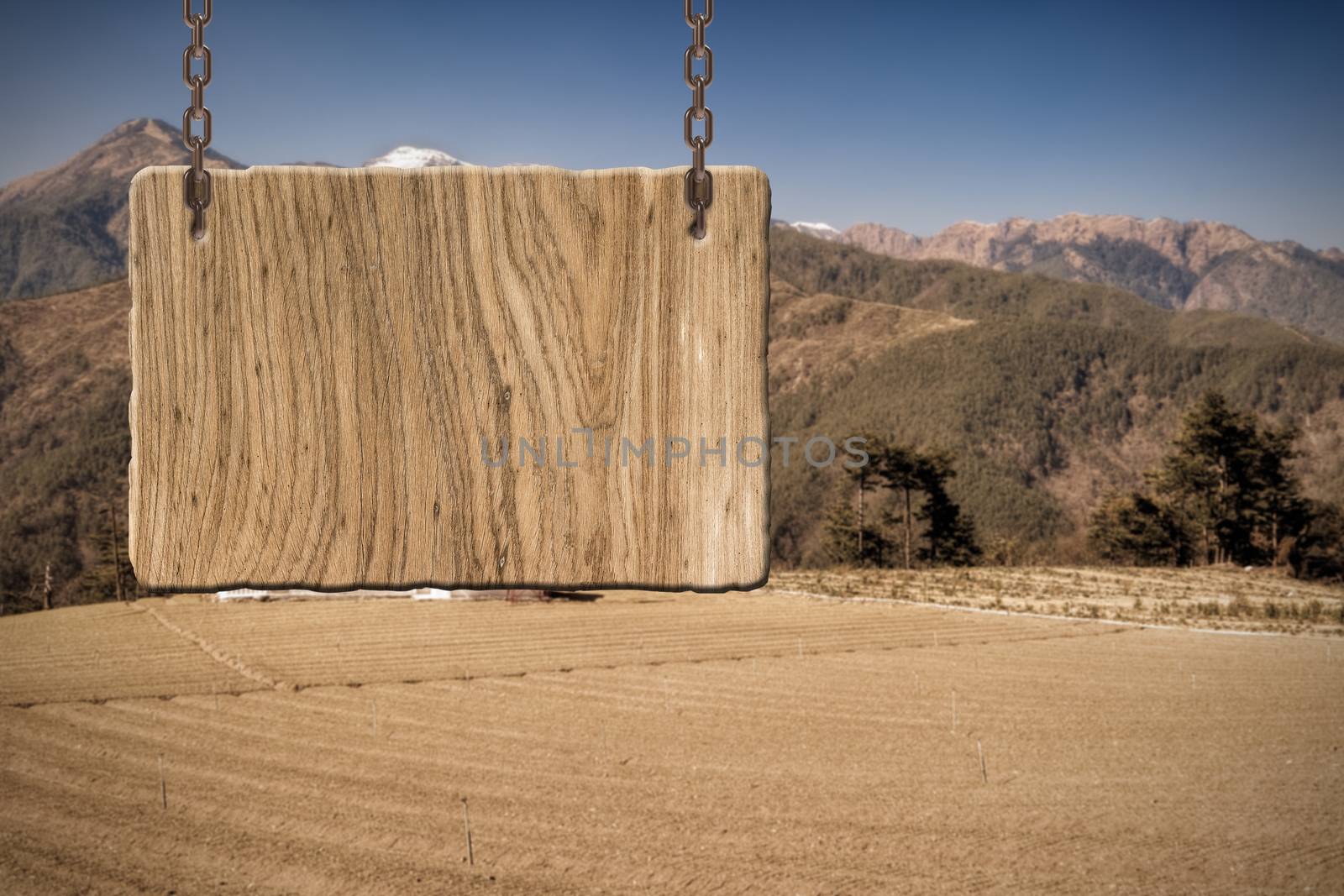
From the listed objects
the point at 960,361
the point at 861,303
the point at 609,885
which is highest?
the point at 861,303

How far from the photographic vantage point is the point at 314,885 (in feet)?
62.5

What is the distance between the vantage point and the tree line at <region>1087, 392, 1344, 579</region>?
47.1 metres

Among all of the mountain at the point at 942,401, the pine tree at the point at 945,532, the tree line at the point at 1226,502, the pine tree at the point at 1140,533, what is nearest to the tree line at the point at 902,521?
the pine tree at the point at 945,532

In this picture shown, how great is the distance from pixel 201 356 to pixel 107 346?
157 m

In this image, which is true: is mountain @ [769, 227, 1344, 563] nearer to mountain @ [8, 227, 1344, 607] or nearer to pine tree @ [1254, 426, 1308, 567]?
mountain @ [8, 227, 1344, 607]

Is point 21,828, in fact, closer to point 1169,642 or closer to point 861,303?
point 1169,642

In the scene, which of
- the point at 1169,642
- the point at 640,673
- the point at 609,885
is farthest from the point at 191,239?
the point at 1169,642

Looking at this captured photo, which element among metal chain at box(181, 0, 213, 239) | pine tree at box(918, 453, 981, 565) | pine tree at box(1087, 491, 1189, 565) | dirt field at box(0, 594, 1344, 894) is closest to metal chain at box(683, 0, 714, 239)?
metal chain at box(181, 0, 213, 239)

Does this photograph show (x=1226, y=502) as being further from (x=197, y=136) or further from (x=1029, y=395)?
(x=1029, y=395)

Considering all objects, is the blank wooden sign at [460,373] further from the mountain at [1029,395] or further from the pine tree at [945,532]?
the mountain at [1029,395]

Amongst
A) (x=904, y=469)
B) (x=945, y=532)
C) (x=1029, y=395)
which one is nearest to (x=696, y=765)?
(x=904, y=469)

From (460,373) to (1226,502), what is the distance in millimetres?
56139

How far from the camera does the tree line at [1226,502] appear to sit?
47.1 meters

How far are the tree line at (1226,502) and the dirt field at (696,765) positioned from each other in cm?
1935
